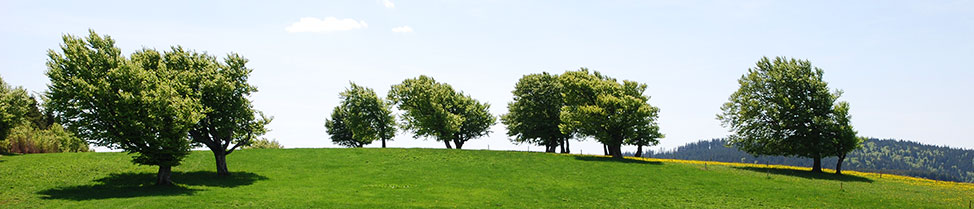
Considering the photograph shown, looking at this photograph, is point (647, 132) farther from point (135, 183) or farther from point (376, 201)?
point (135, 183)

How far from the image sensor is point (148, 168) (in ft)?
167

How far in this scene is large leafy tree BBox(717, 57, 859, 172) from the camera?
6181 centimetres

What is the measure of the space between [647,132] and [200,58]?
5620 centimetres

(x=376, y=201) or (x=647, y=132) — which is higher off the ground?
(x=647, y=132)

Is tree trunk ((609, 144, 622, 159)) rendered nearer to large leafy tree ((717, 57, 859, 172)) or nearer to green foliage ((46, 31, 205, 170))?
large leafy tree ((717, 57, 859, 172))

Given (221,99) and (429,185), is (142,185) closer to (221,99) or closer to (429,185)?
(221,99)

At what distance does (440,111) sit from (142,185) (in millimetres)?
48220

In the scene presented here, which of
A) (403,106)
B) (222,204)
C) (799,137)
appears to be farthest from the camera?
(403,106)

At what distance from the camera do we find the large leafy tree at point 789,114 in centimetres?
6181

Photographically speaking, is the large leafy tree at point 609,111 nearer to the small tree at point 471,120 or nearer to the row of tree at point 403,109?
the row of tree at point 403,109

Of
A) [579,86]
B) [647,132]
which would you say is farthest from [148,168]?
[647,132]

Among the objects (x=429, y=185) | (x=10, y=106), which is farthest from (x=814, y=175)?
(x=10, y=106)

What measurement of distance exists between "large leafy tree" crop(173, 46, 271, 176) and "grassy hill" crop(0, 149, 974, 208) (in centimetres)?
349

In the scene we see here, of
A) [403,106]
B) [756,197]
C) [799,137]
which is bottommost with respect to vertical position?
[756,197]
